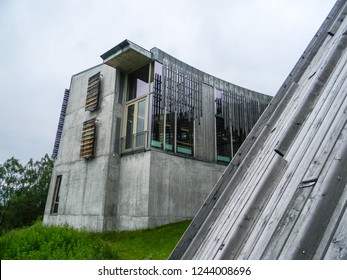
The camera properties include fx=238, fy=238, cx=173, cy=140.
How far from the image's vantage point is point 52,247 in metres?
5.43

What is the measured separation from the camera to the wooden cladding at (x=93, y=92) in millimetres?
13961

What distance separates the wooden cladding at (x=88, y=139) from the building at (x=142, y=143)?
0.06 metres

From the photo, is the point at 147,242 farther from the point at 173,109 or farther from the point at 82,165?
the point at 82,165

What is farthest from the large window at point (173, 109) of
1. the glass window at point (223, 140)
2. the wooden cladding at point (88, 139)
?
the wooden cladding at point (88, 139)

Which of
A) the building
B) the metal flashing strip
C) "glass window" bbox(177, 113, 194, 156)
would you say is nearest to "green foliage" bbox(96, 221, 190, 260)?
the building

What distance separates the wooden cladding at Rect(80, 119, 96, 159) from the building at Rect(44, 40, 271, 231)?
0.06m

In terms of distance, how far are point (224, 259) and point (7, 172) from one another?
3803cm

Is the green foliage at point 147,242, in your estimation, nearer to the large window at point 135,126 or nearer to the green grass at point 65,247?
the green grass at point 65,247

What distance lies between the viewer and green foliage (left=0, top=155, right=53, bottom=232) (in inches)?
1131

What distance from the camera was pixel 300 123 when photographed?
242 cm

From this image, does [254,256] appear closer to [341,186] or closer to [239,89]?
A: [341,186]

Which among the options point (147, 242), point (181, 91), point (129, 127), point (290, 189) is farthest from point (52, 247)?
point (181, 91)
